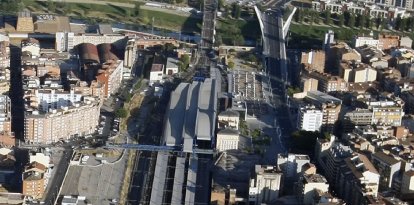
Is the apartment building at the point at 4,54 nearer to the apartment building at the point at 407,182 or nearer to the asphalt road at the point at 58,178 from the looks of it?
the asphalt road at the point at 58,178

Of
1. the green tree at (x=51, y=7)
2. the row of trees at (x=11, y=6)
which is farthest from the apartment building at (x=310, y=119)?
the row of trees at (x=11, y=6)

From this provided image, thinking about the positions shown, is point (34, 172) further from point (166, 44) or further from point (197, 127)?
point (166, 44)

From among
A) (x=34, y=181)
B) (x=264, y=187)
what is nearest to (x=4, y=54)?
(x=34, y=181)

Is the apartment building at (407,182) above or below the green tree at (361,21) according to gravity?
below

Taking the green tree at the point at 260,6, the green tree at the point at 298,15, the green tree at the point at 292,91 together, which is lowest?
the green tree at the point at 292,91

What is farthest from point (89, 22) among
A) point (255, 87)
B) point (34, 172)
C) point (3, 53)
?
point (34, 172)

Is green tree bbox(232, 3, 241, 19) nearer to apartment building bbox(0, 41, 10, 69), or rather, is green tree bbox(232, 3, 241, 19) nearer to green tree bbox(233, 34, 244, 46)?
green tree bbox(233, 34, 244, 46)
